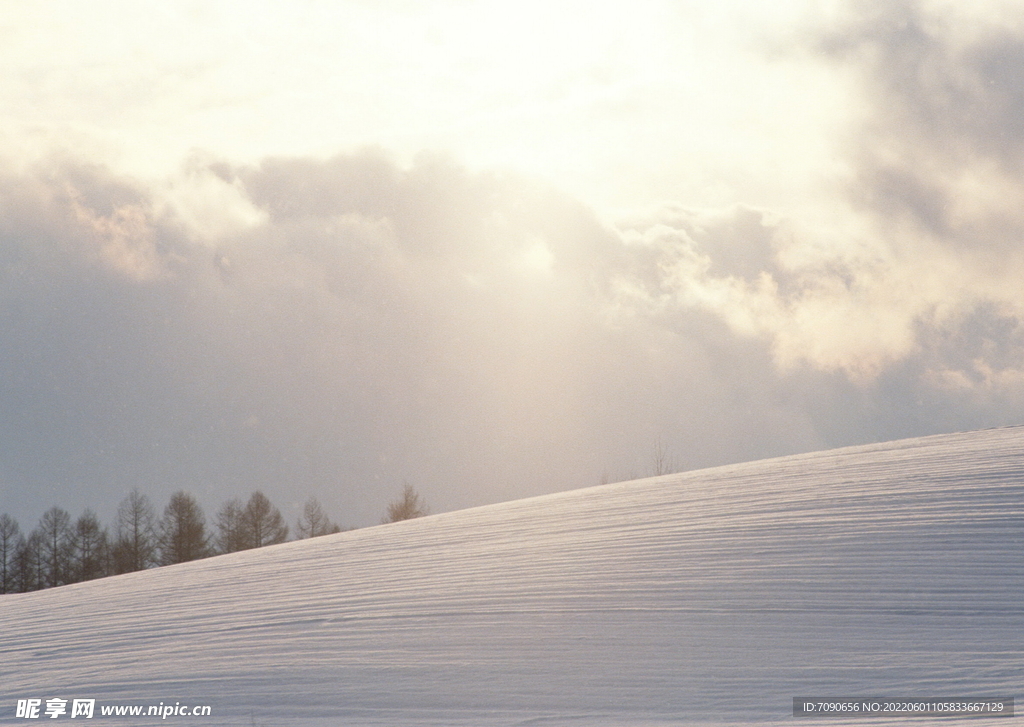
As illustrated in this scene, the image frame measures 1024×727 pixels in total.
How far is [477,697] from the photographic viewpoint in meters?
4.30

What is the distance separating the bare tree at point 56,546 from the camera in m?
45.5

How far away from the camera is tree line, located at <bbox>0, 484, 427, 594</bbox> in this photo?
45656 mm

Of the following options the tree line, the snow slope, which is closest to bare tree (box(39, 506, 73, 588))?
the tree line

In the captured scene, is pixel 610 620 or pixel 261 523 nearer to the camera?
pixel 610 620

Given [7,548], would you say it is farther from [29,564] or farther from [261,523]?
[261,523]

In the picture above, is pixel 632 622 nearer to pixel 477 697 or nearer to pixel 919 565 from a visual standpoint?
pixel 477 697

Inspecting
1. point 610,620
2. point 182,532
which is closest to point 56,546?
point 182,532

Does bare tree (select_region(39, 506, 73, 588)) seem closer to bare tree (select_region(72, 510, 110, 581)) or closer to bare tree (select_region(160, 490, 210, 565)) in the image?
bare tree (select_region(72, 510, 110, 581))

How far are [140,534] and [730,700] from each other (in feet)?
164

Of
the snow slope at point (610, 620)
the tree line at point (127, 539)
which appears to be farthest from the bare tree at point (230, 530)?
the snow slope at point (610, 620)

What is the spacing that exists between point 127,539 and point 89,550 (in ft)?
6.47

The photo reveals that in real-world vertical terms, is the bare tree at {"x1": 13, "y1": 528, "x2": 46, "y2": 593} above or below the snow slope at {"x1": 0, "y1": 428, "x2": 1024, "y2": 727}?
above

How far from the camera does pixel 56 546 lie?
47031 mm

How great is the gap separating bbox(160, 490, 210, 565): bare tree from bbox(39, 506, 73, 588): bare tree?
471cm
